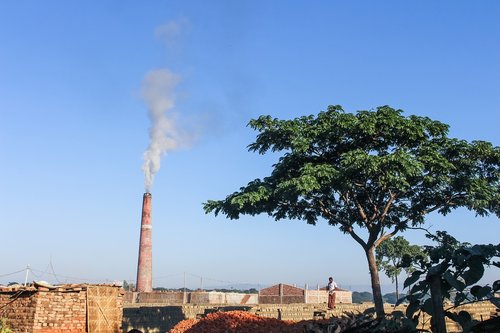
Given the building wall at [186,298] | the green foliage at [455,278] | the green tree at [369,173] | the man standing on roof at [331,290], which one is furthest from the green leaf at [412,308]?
the building wall at [186,298]

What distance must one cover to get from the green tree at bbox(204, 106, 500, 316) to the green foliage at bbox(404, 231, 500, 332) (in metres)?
13.9

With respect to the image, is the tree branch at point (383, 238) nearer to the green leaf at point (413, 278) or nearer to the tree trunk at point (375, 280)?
the tree trunk at point (375, 280)

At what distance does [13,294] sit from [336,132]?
1269 centimetres

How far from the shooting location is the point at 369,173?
16.3m

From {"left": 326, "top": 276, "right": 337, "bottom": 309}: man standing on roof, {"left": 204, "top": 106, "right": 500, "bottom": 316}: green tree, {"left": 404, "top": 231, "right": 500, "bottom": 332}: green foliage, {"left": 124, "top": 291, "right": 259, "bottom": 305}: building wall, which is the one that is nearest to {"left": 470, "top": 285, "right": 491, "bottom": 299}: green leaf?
{"left": 404, "top": 231, "right": 500, "bottom": 332}: green foliage

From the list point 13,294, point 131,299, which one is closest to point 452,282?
point 13,294

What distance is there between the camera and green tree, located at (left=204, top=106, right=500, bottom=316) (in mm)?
16672

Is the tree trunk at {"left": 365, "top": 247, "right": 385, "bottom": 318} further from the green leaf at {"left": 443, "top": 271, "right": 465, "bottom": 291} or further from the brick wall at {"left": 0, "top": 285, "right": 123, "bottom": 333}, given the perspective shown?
the green leaf at {"left": 443, "top": 271, "right": 465, "bottom": 291}

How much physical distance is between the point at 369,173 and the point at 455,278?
573 inches

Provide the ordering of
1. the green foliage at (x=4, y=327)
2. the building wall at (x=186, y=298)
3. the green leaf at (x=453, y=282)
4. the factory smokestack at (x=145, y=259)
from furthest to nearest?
the factory smokestack at (x=145, y=259) → the building wall at (x=186, y=298) → the green foliage at (x=4, y=327) → the green leaf at (x=453, y=282)

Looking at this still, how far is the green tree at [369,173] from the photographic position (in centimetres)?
1667

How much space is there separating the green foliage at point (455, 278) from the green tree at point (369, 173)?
1386 cm

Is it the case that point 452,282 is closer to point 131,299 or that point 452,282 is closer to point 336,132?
point 336,132

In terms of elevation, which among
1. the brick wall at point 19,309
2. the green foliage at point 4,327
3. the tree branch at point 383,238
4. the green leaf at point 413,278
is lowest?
the green foliage at point 4,327
